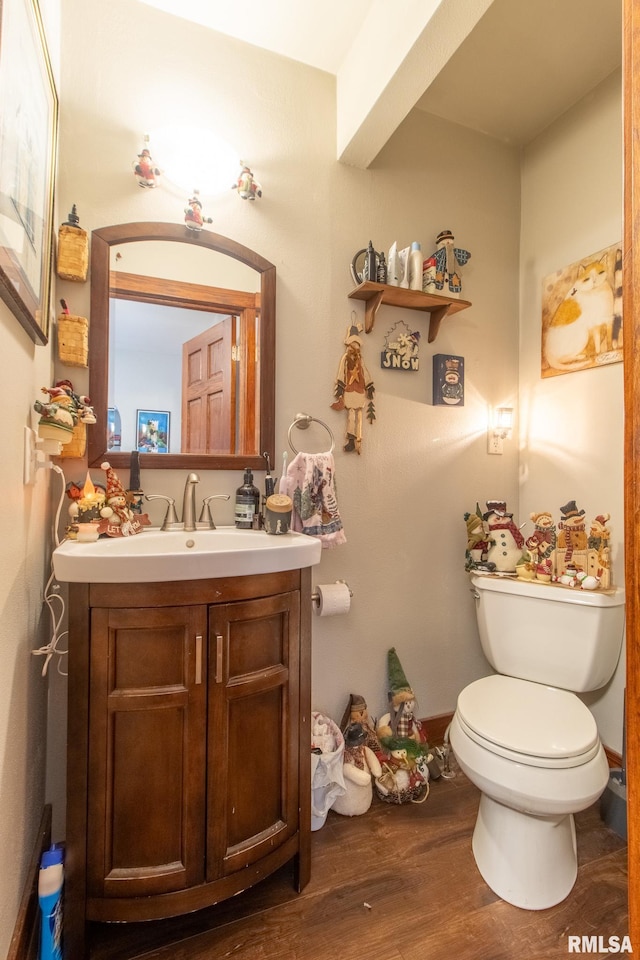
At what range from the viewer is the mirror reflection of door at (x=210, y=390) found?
152cm

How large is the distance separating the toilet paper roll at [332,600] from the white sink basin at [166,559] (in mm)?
349

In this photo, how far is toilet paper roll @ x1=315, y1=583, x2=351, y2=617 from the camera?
158 centimetres

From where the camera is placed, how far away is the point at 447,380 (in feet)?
6.33

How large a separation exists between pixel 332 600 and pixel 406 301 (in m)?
1.19

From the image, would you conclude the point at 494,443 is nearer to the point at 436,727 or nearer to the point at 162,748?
the point at 436,727

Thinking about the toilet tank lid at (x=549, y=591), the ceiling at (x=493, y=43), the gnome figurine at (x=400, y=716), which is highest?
the ceiling at (x=493, y=43)

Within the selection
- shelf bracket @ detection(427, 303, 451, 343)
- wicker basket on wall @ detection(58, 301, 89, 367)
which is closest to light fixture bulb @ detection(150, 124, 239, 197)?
wicker basket on wall @ detection(58, 301, 89, 367)

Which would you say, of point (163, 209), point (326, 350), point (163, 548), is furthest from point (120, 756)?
point (163, 209)

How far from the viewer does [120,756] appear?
102cm

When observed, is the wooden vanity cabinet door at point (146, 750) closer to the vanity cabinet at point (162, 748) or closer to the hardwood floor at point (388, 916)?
the vanity cabinet at point (162, 748)

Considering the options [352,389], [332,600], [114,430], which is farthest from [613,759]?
[114,430]

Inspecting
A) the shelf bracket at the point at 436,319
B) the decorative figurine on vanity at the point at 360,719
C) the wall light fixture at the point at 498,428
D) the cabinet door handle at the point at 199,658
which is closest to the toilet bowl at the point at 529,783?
the decorative figurine on vanity at the point at 360,719

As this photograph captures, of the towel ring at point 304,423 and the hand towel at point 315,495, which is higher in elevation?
the towel ring at point 304,423

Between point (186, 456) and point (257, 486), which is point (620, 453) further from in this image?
point (186, 456)
